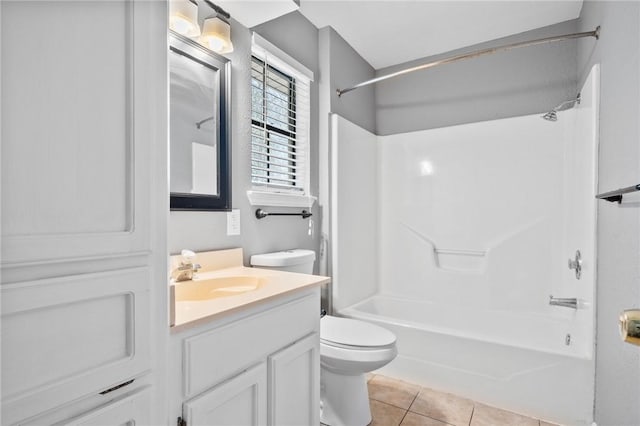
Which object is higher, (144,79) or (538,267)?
(144,79)

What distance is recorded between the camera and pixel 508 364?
1821mm

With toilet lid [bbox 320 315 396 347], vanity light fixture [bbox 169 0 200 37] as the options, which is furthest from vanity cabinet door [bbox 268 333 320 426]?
vanity light fixture [bbox 169 0 200 37]

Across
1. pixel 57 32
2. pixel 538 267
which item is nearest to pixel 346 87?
pixel 538 267

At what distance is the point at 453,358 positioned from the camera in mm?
1970

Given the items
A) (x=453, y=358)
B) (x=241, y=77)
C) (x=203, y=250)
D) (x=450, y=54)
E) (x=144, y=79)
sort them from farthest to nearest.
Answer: (x=450, y=54) → (x=453, y=358) → (x=241, y=77) → (x=203, y=250) → (x=144, y=79)

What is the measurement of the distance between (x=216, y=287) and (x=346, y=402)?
3.23 feet

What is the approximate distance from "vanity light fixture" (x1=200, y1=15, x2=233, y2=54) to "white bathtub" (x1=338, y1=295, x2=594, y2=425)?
1.83m

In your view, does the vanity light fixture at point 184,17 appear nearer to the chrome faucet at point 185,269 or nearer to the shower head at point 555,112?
the chrome faucet at point 185,269

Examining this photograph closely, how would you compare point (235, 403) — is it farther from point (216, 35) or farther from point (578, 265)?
point (578, 265)

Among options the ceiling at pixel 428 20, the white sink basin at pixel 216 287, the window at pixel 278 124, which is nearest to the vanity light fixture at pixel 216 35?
the window at pixel 278 124

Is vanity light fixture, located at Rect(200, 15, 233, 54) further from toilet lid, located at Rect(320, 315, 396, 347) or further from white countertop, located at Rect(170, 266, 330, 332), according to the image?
toilet lid, located at Rect(320, 315, 396, 347)

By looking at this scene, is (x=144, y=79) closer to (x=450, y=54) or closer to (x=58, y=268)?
(x=58, y=268)

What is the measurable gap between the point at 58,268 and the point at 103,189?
0.54 feet

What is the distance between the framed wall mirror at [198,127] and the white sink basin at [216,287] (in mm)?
361
